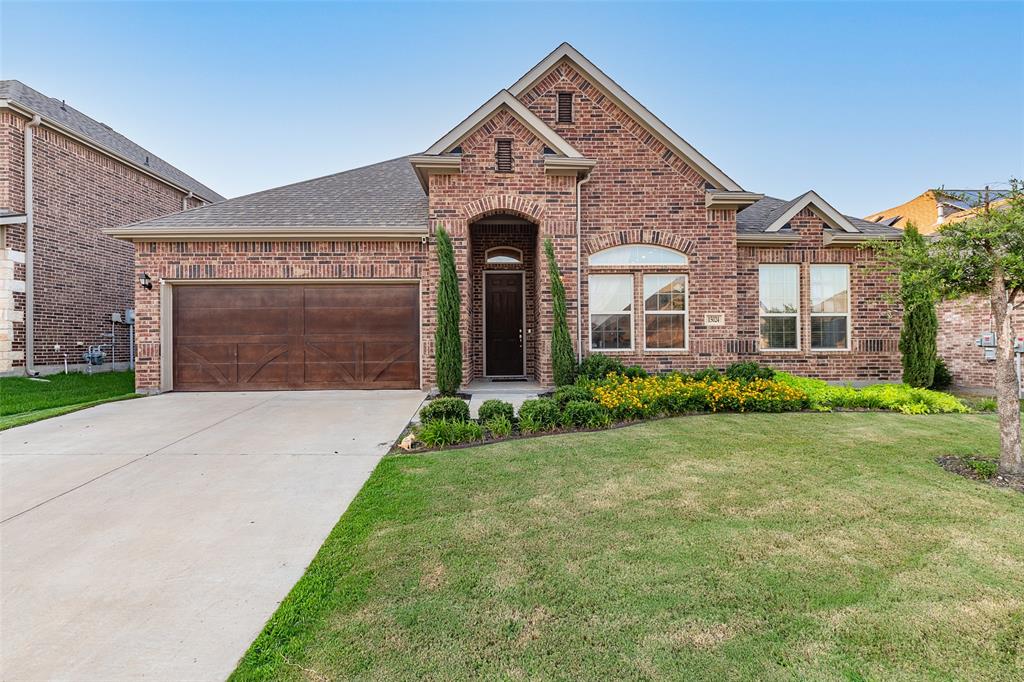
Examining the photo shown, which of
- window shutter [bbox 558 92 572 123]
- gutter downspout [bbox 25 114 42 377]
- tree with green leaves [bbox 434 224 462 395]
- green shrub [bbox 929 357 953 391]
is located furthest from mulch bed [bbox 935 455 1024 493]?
gutter downspout [bbox 25 114 42 377]

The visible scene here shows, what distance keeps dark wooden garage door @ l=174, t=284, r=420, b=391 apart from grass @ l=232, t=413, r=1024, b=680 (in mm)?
5465

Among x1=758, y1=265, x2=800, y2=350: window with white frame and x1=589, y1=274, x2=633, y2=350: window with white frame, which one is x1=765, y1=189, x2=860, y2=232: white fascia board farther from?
x1=589, y1=274, x2=633, y2=350: window with white frame

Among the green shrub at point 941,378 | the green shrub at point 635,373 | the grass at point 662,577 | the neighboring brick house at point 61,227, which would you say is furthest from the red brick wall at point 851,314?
the neighboring brick house at point 61,227

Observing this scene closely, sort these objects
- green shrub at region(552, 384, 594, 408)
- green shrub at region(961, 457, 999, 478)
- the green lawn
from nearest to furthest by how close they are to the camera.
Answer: green shrub at region(961, 457, 999, 478), green shrub at region(552, 384, 594, 408), the green lawn

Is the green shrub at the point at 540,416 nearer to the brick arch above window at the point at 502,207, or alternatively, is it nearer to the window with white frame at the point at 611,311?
the window with white frame at the point at 611,311

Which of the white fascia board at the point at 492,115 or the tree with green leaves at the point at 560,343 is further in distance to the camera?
the white fascia board at the point at 492,115

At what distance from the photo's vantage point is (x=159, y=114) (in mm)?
13641

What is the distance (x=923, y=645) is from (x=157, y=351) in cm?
1167

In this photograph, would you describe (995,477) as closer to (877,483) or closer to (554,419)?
(877,483)

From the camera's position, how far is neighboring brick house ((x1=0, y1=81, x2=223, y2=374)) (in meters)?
10.2

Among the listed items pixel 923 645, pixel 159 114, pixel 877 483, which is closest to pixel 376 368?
pixel 877 483

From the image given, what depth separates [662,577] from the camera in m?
2.52

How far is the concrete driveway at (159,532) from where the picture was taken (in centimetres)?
212

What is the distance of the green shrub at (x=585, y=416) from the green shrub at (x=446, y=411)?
4.57 ft
